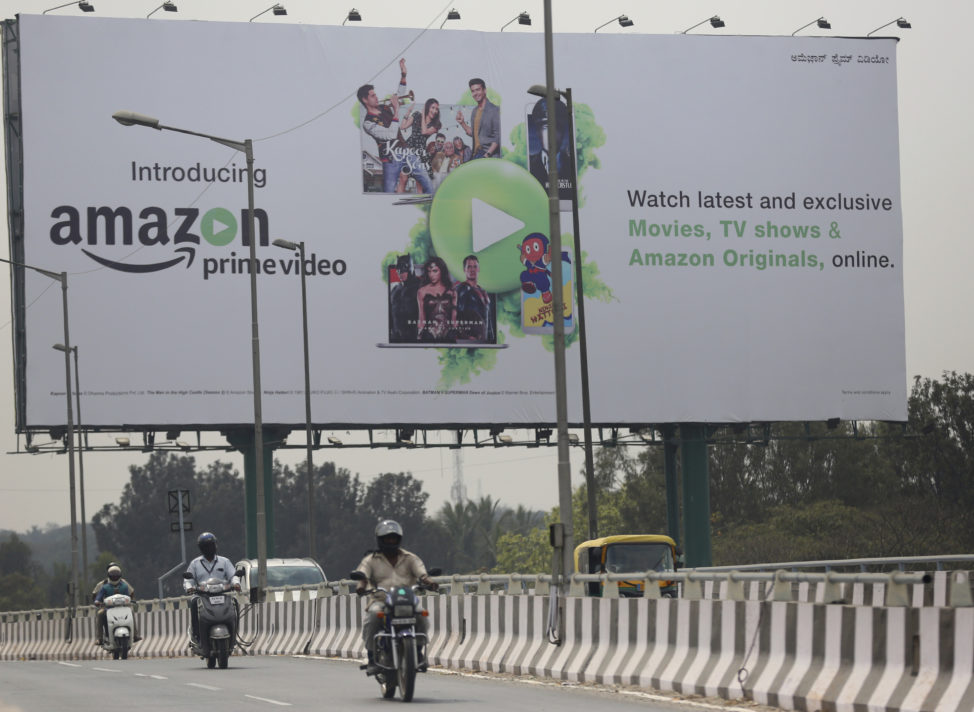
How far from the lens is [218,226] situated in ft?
153

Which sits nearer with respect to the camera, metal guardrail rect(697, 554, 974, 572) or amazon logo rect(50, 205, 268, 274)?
metal guardrail rect(697, 554, 974, 572)

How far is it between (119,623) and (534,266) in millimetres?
23083

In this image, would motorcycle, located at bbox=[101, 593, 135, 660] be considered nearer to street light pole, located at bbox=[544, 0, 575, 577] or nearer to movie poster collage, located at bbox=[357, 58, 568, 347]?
street light pole, located at bbox=[544, 0, 575, 577]

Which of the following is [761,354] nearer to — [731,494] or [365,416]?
[365,416]

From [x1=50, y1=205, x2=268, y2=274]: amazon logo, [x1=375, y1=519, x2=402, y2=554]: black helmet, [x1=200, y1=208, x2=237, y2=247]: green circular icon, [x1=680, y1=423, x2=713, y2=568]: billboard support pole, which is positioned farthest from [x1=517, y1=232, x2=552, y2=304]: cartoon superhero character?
[x1=375, y1=519, x2=402, y2=554]: black helmet

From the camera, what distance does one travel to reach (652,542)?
97.5ft

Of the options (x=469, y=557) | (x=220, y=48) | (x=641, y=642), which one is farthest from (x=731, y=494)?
(x=641, y=642)

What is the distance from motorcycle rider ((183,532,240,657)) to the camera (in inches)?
810

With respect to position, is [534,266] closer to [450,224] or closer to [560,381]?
[450,224]

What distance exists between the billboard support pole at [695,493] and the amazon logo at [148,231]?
12.8 metres

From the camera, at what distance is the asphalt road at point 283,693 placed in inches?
549

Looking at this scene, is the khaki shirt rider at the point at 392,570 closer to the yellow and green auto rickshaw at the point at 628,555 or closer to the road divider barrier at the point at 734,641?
the road divider barrier at the point at 734,641

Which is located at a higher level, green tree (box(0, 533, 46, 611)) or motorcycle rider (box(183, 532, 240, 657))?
motorcycle rider (box(183, 532, 240, 657))

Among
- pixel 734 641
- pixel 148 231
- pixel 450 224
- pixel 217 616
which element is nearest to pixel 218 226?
pixel 148 231
